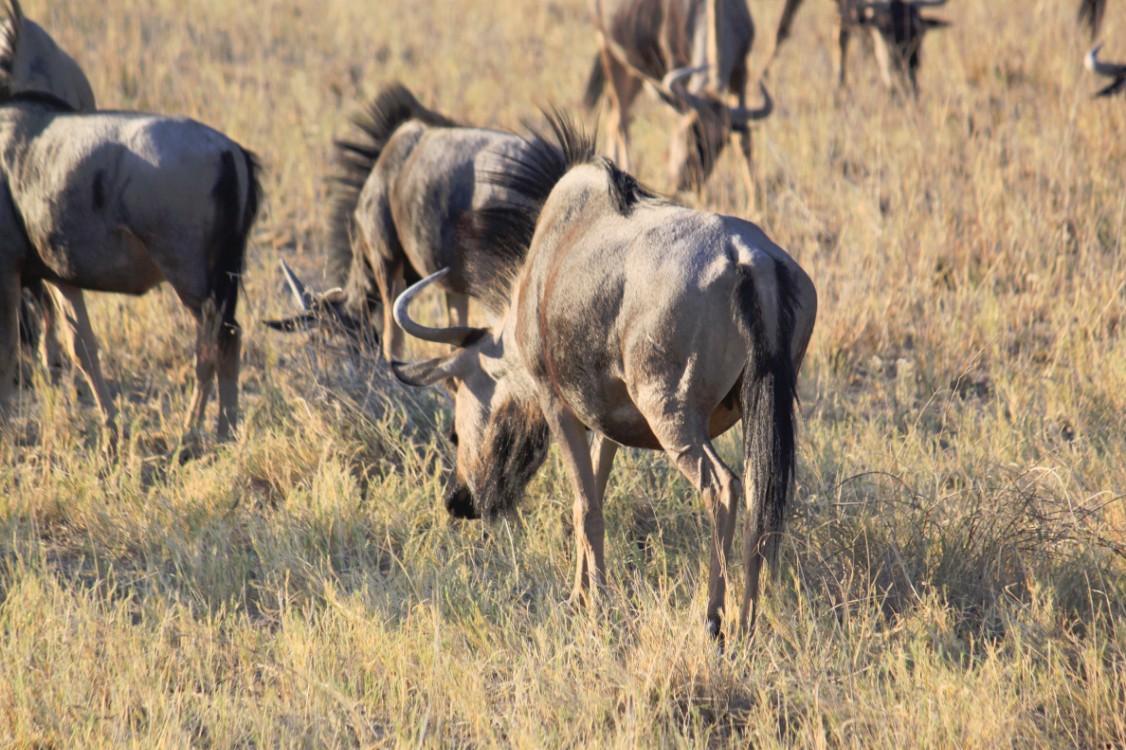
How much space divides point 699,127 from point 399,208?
3.17 meters

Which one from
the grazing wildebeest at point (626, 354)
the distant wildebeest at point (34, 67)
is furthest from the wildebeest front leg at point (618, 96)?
the grazing wildebeest at point (626, 354)

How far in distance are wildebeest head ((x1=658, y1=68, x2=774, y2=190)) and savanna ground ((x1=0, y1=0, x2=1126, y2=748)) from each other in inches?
12.8

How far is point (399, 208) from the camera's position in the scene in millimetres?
5867

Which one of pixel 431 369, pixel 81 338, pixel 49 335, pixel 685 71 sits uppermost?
pixel 685 71

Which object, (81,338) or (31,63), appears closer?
(31,63)

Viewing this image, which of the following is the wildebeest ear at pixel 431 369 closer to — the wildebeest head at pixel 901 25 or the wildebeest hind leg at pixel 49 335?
the wildebeest hind leg at pixel 49 335

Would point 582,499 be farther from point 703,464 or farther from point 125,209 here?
point 125,209

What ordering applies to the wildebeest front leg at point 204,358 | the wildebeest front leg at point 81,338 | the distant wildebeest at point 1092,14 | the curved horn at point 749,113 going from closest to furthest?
1. the wildebeest front leg at point 204,358
2. the wildebeest front leg at point 81,338
3. the curved horn at point 749,113
4. the distant wildebeest at point 1092,14

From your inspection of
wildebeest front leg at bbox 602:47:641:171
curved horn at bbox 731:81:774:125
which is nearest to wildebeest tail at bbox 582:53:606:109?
wildebeest front leg at bbox 602:47:641:171

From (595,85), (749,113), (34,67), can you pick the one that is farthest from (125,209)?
(595,85)

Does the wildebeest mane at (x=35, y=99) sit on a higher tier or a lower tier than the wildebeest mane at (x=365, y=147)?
higher

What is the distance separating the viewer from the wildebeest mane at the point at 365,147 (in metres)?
6.15

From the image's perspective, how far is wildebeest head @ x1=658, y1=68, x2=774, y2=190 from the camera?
8.12 meters

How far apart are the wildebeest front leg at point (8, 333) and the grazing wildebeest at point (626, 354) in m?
2.30
